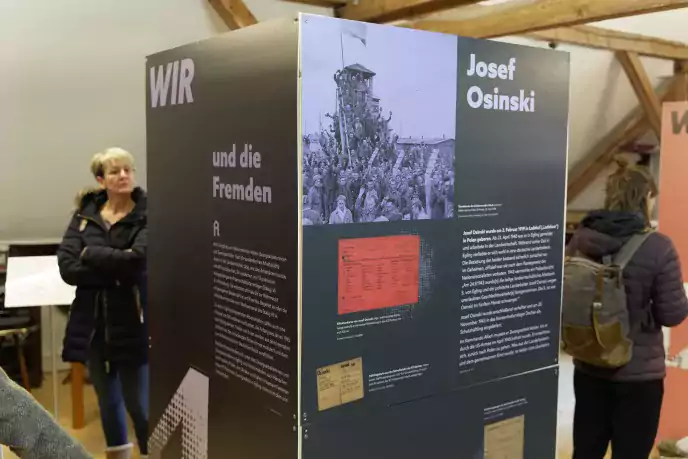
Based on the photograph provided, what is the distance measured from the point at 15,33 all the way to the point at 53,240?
5.04 ft

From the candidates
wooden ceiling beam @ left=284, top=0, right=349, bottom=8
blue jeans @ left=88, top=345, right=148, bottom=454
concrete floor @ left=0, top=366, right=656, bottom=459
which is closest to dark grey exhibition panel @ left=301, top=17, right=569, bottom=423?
blue jeans @ left=88, top=345, right=148, bottom=454

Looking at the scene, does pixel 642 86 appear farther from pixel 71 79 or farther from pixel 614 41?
pixel 71 79

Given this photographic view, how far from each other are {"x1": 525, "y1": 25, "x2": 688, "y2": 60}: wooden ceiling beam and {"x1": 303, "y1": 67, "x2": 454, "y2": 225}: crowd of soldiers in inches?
129

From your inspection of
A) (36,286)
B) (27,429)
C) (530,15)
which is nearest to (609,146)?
(530,15)

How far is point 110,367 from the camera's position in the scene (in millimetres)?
3025

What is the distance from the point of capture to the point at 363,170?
5.24 feet

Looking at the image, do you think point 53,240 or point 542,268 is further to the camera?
point 53,240

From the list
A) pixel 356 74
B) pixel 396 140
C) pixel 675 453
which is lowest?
pixel 675 453

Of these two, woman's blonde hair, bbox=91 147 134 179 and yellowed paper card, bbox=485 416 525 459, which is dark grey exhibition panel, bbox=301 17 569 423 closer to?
yellowed paper card, bbox=485 416 525 459

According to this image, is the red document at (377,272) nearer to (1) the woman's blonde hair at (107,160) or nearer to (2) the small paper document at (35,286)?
(1) the woman's blonde hair at (107,160)

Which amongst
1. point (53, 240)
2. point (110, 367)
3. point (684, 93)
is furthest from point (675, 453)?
point (53, 240)

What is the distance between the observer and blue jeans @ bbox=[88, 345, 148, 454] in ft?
9.86

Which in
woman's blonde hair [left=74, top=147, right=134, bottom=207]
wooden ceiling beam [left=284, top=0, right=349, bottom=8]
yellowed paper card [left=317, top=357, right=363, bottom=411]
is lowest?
yellowed paper card [left=317, top=357, right=363, bottom=411]

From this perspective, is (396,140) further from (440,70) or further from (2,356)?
(2,356)
